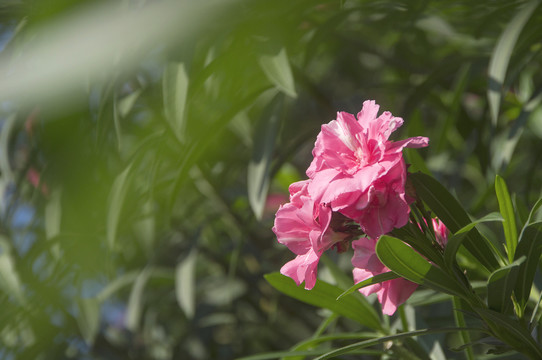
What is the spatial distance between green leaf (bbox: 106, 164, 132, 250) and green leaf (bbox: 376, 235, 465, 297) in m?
0.55

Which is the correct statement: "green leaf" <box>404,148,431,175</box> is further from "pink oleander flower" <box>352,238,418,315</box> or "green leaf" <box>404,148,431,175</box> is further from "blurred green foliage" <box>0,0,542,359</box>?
"pink oleander flower" <box>352,238,418,315</box>

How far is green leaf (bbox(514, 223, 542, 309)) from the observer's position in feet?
1.39

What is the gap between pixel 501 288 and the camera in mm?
434

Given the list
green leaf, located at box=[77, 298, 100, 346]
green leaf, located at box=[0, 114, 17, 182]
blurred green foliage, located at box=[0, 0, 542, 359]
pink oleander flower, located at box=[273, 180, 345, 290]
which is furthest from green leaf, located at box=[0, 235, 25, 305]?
pink oleander flower, located at box=[273, 180, 345, 290]

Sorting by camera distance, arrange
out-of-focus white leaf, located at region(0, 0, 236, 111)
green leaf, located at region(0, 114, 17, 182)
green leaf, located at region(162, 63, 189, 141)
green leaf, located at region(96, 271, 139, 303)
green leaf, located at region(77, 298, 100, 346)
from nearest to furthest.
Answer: out-of-focus white leaf, located at region(0, 0, 236, 111) → green leaf, located at region(162, 63, 189, 141) → green leaf, located at region(0, 114, 17, 182) → green leaf, located at region(77, 298, 100, 346) → green leaf, located at region(96, 271, 139, 303)

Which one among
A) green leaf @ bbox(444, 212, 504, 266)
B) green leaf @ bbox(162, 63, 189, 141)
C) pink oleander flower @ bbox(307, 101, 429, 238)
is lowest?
green leaf @ bbox(444, 212, 504, 266)

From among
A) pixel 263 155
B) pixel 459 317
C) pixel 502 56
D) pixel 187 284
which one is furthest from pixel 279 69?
pixel 187 284

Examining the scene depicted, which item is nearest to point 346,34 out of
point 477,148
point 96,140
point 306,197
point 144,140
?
point 477,148

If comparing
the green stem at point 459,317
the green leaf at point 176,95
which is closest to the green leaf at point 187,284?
the green leaf at point 176,95

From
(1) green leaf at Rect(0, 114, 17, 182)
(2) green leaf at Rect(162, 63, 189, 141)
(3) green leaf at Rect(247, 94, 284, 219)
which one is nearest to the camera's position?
(2) green leaf at Rect(162, 63, 189, 141)

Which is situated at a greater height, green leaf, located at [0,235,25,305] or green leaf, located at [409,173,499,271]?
green leaf, located at [409,173,499,271]

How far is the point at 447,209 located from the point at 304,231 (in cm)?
11

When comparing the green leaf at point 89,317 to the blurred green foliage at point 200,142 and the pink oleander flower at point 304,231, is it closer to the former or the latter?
the blurred green foliage at point 200,142

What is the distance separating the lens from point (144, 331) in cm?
144
